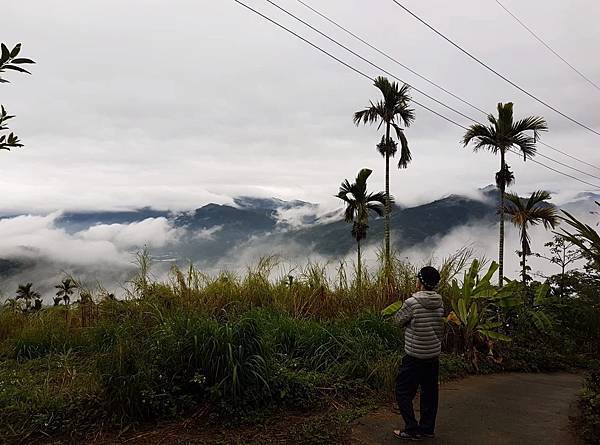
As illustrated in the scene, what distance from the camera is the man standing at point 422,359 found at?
430cm

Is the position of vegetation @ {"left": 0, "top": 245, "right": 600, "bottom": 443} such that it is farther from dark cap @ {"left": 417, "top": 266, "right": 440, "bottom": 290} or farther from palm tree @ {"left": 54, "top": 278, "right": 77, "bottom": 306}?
dark cap @ {"left": 417, "top": 266, "right": 440, "bottom": 290}

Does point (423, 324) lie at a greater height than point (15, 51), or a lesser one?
lesser

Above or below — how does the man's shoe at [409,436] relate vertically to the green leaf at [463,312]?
below

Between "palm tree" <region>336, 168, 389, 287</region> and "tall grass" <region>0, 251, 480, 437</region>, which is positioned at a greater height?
"palm tree" <region>336, 168, 389, 287</region>

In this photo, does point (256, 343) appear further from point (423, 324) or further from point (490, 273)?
point (490, 273)

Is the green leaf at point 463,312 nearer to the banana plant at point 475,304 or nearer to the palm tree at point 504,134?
the banana plant at point 475,304

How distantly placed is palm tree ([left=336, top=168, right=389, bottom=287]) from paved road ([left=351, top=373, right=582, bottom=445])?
1817cm

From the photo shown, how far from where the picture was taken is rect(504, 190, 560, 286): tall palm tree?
18.6m

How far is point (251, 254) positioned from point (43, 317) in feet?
12.1

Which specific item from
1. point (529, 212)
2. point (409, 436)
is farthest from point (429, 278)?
point (529, 212)

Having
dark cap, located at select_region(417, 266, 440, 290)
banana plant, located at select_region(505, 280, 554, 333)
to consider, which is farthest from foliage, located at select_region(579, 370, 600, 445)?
banana plant, located at select_region(505, 280, 554, 333)

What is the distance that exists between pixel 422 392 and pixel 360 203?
21.1m

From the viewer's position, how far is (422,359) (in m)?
4.32

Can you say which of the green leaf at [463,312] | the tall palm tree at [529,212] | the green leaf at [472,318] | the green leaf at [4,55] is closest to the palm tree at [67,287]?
the green leaf at [463,312]
